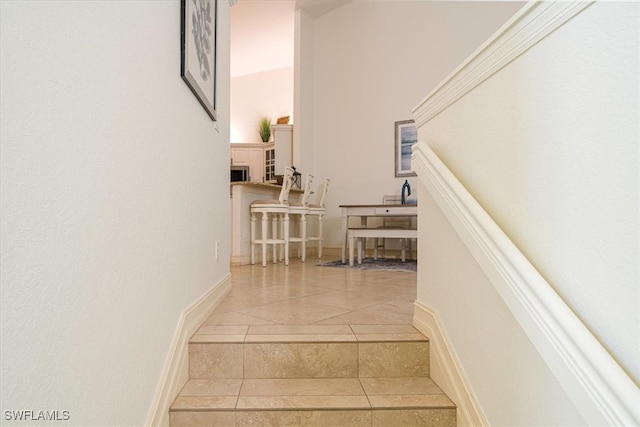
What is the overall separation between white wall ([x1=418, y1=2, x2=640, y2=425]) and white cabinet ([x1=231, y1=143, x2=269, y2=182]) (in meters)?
6.97

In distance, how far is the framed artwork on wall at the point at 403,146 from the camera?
216 inches

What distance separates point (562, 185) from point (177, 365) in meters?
1.40

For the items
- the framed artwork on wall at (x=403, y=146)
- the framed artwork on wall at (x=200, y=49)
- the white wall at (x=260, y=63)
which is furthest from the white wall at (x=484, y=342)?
the white wall at (x=260, y=63)

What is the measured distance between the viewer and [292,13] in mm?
5977

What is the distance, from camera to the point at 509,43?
39.0 inches

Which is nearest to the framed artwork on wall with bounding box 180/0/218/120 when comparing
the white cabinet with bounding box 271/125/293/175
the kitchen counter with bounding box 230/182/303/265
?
the kitchen counter with bounding box 230/182/303/265

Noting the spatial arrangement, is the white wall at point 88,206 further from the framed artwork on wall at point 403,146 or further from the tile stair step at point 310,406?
the framed artwork on wall at point 403,146

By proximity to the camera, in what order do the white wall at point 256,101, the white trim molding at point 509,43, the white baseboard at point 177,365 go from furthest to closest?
the white wall at point 256,101, the white baseboard at point 177,365, the white trim molding at point 509,43

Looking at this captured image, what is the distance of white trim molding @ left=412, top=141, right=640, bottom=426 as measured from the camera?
595 millimetres

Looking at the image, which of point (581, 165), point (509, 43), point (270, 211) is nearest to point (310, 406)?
point (581, 165)

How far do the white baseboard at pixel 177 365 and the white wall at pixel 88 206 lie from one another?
5cm

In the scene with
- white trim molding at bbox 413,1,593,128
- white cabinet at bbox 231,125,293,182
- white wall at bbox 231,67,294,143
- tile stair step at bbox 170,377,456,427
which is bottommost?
tile stair step at bbox 170,377,456,427

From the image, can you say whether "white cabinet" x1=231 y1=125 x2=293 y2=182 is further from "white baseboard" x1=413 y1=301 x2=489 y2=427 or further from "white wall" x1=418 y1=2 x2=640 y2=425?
"white wall" x1=418 y1=2 x2=640 y2=425

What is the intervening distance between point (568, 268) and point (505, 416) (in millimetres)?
498
